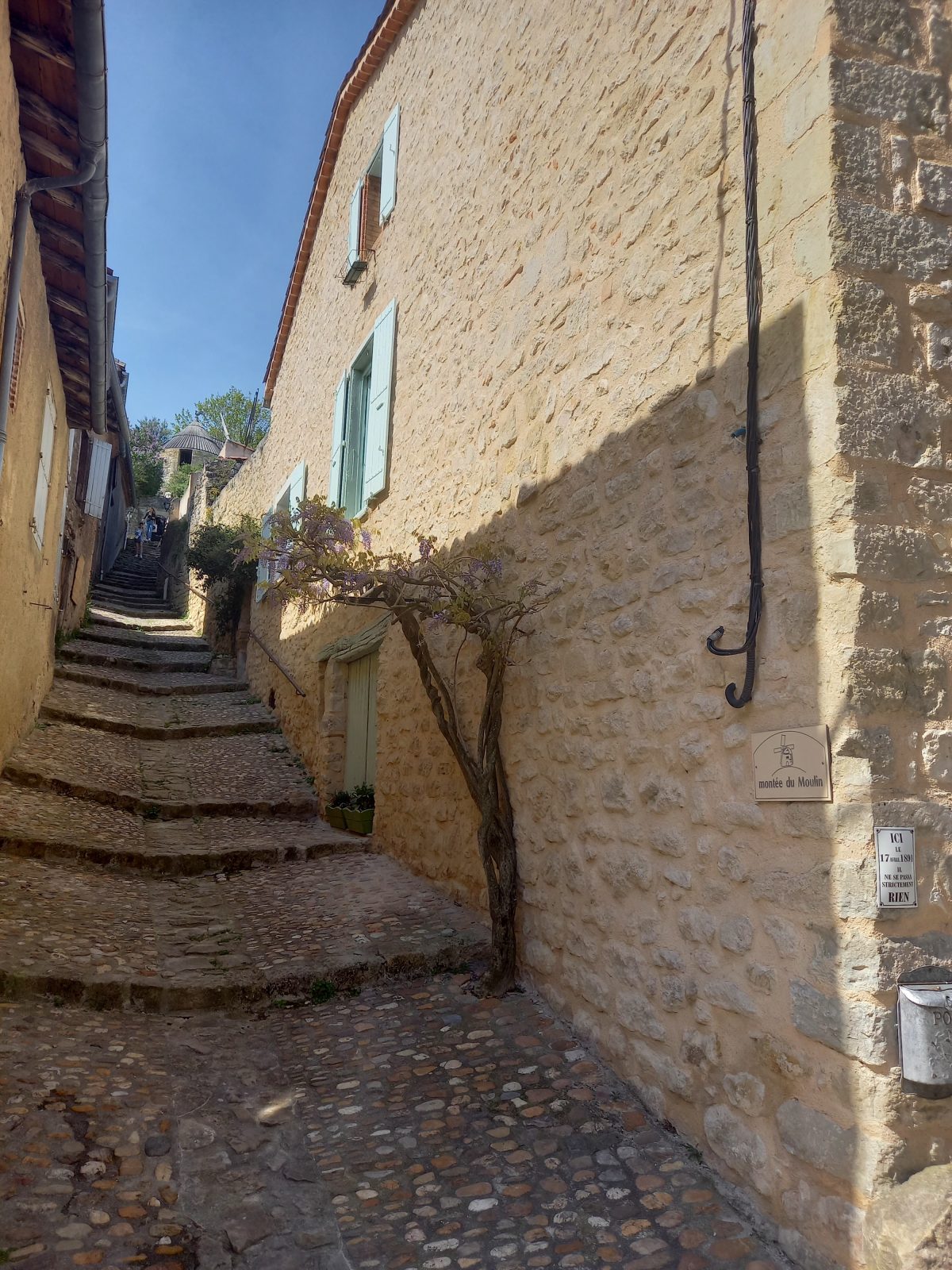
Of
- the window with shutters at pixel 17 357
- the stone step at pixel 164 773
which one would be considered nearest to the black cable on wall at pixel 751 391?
the window with shutters at pixel 17 357

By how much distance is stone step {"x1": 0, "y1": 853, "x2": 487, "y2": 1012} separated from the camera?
3869mm

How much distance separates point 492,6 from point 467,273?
1.51m

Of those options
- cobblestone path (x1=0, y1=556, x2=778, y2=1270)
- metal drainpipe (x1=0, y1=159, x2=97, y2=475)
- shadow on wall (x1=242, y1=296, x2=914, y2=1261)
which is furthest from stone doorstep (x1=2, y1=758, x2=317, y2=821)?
shadow on wall (x1=242, y1=296, x2=914, y2=1261)

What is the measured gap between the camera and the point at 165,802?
7113 mm

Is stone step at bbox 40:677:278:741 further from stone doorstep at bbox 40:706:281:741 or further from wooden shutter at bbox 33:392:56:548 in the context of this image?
wooden shutter at bbox 33:392:56:548

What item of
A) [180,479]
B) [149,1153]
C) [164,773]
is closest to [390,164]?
[164,773]

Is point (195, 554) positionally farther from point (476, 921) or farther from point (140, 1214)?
point (140, 1214)

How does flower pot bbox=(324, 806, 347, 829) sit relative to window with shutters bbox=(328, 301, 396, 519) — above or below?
below

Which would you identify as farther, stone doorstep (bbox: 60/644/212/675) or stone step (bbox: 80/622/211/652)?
stone step (bbox: 80/622/211/652)

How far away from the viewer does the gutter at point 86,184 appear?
3.85 meters

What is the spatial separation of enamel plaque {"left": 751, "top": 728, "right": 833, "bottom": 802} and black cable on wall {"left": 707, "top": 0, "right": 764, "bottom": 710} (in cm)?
16

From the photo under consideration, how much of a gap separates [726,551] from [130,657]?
11.0 metres

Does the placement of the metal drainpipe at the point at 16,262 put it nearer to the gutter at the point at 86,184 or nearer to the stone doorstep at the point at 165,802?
the gutter at the point at 86,184

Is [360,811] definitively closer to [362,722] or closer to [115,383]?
[362,722]
